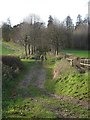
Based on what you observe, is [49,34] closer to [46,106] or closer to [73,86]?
[46,106]

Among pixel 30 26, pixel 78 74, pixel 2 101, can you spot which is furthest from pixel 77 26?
pixel 30 26

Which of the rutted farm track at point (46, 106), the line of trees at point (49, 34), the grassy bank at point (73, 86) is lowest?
the rutted farm track at point (46, 106)

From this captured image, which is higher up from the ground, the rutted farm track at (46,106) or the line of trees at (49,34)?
the line of trees at (49,34)

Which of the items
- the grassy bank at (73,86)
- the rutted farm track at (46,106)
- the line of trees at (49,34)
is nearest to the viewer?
the line of trees at (49,34)

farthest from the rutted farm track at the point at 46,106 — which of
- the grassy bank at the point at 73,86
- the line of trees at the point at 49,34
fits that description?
the line of trees at the point at 49,34

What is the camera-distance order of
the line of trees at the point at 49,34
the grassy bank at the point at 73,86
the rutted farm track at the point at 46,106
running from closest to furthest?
1. the line of trees at the point at 49,34
2. the rutted farm track at the point at 46,106
3. the grassy bank at the point at 73,86

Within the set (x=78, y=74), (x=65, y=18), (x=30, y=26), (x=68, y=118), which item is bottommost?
(x=68, y=118)

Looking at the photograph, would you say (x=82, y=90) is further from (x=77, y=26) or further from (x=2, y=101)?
(x=77, y=26)

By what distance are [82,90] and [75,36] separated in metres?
9.49

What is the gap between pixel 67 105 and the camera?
1311cm

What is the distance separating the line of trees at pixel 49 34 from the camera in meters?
6.23

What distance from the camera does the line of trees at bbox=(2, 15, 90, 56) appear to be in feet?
20.4

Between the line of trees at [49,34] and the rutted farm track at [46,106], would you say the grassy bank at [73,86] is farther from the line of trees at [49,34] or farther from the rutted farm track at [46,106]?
the line of trees at [49,34]

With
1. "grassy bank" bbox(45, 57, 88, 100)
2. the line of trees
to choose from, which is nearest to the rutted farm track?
"grassy bank" bbox(45, 57, 88, 100)
